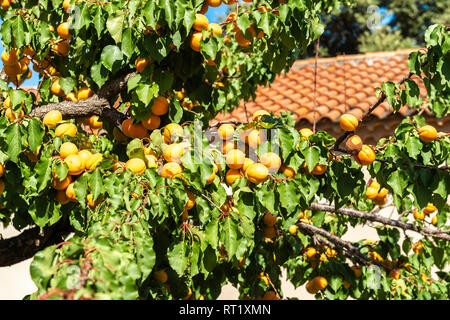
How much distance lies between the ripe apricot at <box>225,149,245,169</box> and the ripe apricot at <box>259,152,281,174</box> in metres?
0.08

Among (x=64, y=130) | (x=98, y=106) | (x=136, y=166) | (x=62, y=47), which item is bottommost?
(x=136, y=166)

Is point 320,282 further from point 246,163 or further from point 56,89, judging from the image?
point 56,89

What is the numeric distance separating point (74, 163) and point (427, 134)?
57.6 inches

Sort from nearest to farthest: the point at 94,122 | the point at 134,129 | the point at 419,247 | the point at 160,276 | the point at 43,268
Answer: the point at 43,268, the point at 160,276, the point at 134,129, the point at 94,122, the point at 419,247

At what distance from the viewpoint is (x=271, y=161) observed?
5.56 ft

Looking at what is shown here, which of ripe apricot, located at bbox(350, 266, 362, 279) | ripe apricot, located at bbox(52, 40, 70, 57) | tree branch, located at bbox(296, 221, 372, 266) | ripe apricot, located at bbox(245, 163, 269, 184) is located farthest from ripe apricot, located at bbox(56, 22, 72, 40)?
ripe apricot, located at bbox(350, 266, 362, 279)

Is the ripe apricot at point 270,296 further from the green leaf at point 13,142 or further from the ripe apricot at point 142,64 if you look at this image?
the green leaf at point 13,142

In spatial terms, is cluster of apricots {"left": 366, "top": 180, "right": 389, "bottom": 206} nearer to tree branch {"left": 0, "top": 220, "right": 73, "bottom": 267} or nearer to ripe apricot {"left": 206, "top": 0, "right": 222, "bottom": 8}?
ripe apricot {"left": 206, "top": 0, "right": 222, "bottom": 8}

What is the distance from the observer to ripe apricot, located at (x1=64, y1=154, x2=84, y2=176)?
1.65 m

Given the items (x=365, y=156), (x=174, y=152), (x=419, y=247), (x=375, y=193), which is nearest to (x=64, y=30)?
(x=174, y=152)

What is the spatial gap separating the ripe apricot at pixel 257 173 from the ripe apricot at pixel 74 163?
2.16 feet
